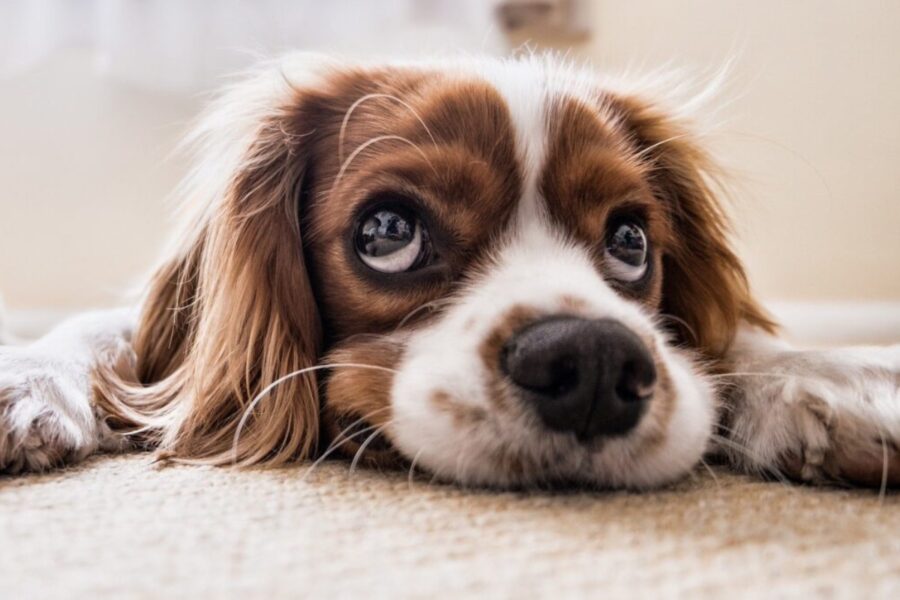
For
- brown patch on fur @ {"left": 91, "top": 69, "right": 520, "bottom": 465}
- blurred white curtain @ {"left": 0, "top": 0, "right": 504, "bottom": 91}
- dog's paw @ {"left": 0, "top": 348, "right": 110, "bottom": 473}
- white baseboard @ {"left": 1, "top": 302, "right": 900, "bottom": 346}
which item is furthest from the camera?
white baseboard @ {"left": 1, "top": 302, "right": 900, "bottom": 346}

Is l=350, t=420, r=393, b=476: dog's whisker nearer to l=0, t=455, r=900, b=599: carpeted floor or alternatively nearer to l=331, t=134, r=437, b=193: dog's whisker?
l=0, t=455, r=900, b=599: carpeted floor

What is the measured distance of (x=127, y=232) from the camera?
10.2 feet

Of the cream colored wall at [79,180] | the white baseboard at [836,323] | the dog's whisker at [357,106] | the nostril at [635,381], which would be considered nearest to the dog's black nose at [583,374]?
the nostril at [635,381]

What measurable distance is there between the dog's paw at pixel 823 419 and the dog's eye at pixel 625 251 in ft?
0.73

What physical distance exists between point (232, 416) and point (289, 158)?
0.41m

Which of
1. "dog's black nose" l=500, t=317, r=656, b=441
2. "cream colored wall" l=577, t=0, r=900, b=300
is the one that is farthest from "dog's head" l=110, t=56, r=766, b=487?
"cream colored wall" l=577, t=0, r=900, b=300

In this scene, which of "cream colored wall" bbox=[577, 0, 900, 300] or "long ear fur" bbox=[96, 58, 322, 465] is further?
"cream colored wall" bbox=[577, 0, 900, 300]

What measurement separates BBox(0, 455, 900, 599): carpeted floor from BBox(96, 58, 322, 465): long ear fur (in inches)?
7.2

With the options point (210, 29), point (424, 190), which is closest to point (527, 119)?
point (424, 190)

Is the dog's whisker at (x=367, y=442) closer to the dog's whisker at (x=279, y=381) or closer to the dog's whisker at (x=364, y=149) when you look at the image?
the dog's whisker at (x=279, y=381)

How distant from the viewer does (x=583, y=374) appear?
946 mm

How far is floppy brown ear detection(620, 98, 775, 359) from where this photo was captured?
155cm

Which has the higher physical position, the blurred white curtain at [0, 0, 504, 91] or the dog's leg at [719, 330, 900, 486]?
the blurred white curtain at [0, 0, 504, 91]

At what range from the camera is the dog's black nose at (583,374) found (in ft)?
3.11
